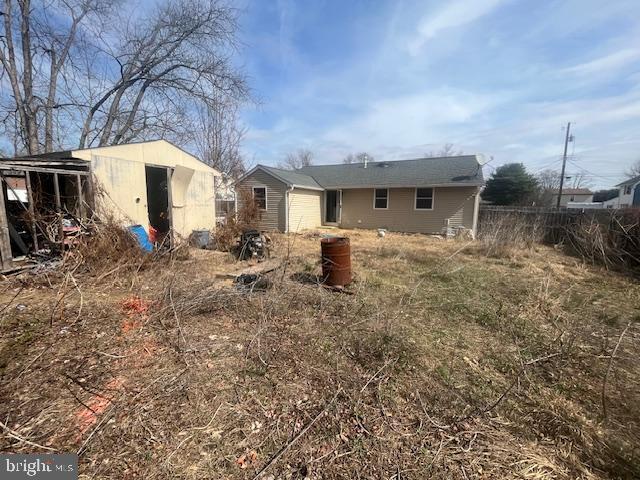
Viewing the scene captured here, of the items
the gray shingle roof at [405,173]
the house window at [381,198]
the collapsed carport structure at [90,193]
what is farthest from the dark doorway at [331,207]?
the collapsed carport structure at [90,193]

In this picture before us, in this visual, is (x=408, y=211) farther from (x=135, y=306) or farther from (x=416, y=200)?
(x=135, y=306)

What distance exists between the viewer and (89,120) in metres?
13.9

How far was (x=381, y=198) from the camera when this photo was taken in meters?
15.3

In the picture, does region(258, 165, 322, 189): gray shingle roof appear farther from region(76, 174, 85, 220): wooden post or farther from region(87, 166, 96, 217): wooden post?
region(76, 174, 85, 220): wooden post

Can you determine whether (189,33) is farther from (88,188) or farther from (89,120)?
(88,188)

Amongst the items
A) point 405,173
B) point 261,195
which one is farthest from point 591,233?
point 261,195

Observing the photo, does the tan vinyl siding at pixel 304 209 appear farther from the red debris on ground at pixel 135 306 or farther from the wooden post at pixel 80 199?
the red debris on ground at pixel 135 306

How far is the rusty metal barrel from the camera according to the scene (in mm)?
5234

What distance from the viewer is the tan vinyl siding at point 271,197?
1439cm

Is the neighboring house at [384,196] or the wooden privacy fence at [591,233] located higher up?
the neighboring house at [384,196]

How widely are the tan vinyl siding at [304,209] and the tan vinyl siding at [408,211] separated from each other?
151 cm

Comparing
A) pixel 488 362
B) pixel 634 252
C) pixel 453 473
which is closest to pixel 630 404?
pixel 488 362

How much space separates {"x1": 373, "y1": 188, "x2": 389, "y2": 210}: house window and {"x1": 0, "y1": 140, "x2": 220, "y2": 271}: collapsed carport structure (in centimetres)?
883

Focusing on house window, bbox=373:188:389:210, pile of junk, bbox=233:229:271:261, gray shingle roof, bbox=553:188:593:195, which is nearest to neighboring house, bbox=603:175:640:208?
house window, bbox=373:188:389:210
